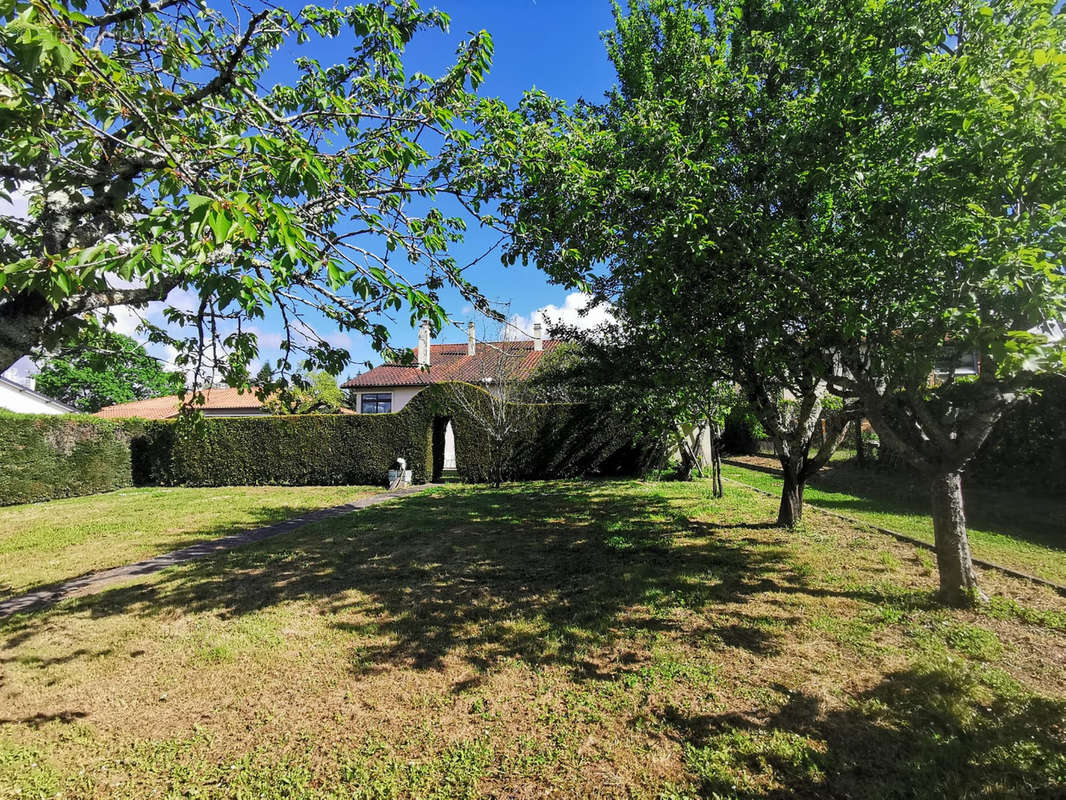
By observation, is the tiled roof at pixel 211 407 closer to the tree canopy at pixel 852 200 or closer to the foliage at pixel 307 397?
the foliage at pixel 307 397

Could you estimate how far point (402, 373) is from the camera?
3136 cm

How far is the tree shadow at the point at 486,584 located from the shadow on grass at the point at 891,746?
95 centimetres

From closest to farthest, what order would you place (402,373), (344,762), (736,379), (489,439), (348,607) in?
(344,762)
(348,607)
(736,379)
(489,439)
(402,373)

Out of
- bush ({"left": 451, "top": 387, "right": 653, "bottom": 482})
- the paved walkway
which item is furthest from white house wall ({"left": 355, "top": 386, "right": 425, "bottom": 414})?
the paved walkway

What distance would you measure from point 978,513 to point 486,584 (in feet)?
29.2

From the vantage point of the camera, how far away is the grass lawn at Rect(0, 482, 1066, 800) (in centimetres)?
257

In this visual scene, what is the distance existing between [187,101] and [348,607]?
4546 millimetres

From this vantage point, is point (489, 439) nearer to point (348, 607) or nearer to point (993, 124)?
point (348, 607)

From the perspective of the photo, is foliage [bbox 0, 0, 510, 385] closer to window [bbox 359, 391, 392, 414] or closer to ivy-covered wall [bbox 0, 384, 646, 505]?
ivy-covered wall [bbox 0, 384, 646, 505]

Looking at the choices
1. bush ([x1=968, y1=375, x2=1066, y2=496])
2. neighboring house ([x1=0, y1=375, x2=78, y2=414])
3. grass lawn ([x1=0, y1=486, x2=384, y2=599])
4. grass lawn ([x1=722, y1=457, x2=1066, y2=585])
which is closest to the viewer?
grass lawn ([x1=722, y1=457, x2=1066, y2=585])

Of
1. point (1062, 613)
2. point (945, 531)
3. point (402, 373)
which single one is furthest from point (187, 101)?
point (402, 373)

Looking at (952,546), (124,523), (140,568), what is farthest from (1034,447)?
(124,523)

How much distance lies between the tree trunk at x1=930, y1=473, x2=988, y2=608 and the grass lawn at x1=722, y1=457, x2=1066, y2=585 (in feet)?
5.20

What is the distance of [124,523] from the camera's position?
33.1 feet
